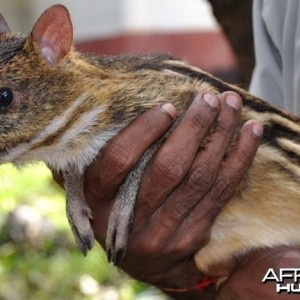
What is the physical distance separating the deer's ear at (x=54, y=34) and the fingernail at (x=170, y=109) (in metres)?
0.42

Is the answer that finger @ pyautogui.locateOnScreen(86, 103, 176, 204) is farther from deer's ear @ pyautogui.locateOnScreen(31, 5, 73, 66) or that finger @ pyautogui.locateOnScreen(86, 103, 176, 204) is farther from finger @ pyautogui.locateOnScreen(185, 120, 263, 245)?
deer's ear @ pyautogui.locateOnScreen(31, 5, 73, 66)

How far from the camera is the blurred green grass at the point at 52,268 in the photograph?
254 inches

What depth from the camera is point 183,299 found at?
415cm

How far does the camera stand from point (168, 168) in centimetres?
355

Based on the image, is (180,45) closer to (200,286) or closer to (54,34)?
(200,286)

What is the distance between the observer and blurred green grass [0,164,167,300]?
6.44 m

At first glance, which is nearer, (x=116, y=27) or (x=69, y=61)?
(x=69, y=61)

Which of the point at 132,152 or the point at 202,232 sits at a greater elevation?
the point at 132,152

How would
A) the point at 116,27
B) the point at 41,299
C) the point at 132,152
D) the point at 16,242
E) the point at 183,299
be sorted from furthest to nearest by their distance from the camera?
the point at 116,27, the point at 16,242, the point at 41,299, the point at 183,299, the point at 132,152

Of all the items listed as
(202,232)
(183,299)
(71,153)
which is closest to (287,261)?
(202,232)

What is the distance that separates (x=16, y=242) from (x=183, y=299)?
9.62 feet

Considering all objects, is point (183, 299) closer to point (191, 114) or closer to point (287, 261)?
point (287, 261)

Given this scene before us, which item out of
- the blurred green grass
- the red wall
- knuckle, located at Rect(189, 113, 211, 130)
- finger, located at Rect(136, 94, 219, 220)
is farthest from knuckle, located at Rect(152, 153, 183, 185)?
the red wall

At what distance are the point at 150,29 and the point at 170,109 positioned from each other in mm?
8062
